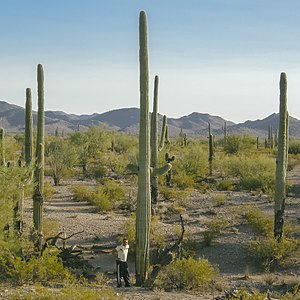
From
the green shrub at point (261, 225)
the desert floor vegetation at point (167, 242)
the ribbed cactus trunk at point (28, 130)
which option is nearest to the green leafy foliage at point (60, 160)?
the desert floor vegetation at point (167, 242)

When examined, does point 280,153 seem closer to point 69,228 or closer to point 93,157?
point 69,228

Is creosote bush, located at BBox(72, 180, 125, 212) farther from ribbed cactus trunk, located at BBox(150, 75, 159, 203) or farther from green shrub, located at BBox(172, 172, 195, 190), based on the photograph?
green shrub, located at BBox(172, 172, 195, 190)

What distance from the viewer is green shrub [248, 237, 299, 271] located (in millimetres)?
14281

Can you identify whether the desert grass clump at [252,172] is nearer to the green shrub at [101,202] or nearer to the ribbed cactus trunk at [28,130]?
the green shrub at [101,202]

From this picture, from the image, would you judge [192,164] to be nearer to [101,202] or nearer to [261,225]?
[101,202]

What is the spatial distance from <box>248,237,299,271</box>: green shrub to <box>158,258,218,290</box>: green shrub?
271 cm

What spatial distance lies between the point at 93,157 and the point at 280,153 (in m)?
31.1

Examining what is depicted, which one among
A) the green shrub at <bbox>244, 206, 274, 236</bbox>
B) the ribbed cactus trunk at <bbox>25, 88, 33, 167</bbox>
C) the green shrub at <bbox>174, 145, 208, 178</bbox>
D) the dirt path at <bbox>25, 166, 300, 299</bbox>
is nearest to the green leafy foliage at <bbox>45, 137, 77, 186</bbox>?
the dirt path at <bbox>25, 166, 300, 299</bbox>

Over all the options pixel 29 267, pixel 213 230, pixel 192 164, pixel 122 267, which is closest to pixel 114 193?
pixel 213 230

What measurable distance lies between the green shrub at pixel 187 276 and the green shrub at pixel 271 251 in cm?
271

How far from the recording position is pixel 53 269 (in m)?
11.6

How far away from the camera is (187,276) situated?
1188cm

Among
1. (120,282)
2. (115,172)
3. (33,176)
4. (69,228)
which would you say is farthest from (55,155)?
(120,282)

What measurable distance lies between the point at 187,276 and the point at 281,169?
5406 mm
